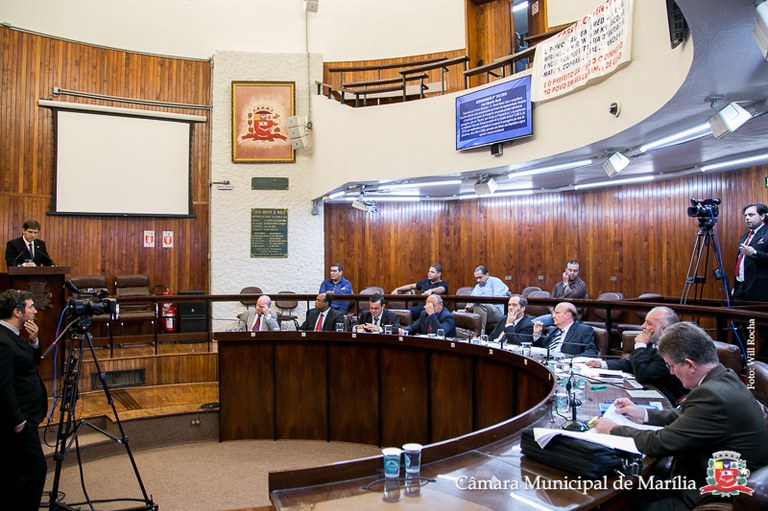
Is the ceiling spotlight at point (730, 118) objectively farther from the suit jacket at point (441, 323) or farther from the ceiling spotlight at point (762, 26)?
the suit jacket at point (441, 323)

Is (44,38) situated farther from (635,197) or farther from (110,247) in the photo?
(635,197)

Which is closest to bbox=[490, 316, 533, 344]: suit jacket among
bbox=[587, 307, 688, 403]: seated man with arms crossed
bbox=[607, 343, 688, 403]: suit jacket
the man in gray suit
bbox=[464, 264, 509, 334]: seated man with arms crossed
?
bbox=[464, 264, 509, 334]: seated man with arms crossed

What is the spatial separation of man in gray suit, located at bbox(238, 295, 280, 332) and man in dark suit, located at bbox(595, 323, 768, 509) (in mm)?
4643

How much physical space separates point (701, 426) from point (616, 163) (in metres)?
4.40

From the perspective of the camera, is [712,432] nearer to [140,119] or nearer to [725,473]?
[725,473]

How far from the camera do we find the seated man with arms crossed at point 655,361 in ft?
11.1

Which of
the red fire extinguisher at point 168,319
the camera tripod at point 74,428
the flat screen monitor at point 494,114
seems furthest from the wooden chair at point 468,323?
the red fire extinguisher at point 168,319

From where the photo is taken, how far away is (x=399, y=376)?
5.55 metres

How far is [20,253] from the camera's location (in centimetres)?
638

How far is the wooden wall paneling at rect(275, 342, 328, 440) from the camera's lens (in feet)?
19.5

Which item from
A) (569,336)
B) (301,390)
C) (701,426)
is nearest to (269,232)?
(301,390)

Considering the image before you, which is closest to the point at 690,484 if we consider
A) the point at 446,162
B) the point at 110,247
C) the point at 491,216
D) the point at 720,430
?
the point at 720,430

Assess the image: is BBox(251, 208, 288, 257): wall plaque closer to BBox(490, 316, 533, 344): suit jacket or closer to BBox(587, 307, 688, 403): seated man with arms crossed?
BBox(490, 316, 533, 344): suit jacket

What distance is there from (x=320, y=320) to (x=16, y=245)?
3.61 meters
